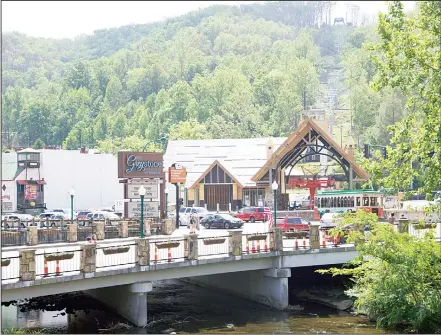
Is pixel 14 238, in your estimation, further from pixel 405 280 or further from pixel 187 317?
pixel 405 280

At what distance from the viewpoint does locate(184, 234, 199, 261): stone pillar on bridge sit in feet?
105

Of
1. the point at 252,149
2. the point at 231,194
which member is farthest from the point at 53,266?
the point at 252,149

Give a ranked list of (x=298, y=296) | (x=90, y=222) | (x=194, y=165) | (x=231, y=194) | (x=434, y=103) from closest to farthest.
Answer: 1. (x=434, y=103)
2. (x=298, y=296)
3. (x=90, y=222)
4. (x=231, y=194)
5. (x=194, y=165)

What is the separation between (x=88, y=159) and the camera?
8731 centimetres

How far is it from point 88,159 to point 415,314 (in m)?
62.8

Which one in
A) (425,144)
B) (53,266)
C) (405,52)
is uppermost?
(405,52)

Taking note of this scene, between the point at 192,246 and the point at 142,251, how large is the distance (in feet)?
7.79

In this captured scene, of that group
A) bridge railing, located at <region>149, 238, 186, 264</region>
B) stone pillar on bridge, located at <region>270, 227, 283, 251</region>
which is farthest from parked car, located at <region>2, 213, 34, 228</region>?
stone pillar on bridge, located at <region>270, 227, 283, 251</region>

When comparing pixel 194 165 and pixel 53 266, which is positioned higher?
pixel 194 165

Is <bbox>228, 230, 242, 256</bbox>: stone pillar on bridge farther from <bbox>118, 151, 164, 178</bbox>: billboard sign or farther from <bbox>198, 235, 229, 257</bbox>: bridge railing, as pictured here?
<bbox>118, 151, 164, 178</bbox>: billboard sign

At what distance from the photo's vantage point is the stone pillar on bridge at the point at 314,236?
36000mm

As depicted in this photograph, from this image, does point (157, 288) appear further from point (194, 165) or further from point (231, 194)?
point (194, 165)

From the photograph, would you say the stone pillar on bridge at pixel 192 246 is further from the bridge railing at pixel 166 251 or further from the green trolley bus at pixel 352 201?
the green trolley bus at pixel 352 201

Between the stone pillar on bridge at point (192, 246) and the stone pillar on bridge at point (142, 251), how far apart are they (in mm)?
2083
